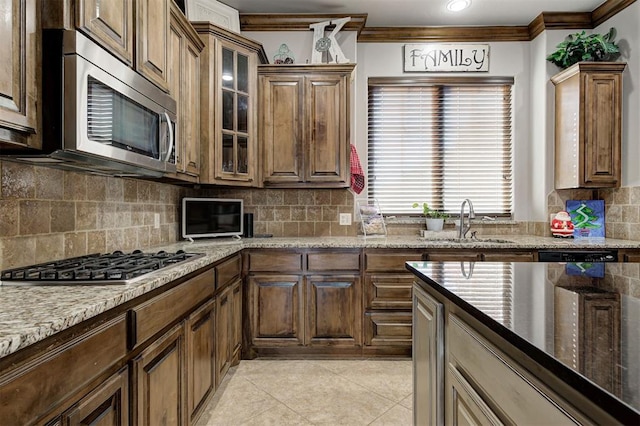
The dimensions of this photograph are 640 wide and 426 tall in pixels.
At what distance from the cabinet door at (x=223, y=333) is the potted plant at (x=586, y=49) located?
3.48 meters

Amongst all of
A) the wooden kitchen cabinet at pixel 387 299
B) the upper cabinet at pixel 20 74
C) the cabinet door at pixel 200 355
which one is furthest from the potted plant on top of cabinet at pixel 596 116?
the upper cabinet at pixel 20 74

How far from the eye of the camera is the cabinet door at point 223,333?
223 cm

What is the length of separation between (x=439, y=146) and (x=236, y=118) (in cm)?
203

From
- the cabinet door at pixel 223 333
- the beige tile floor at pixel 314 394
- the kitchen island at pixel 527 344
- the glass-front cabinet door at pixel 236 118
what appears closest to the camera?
the kitchen island at pixel 527 344

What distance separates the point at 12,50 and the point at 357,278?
2.39 metres

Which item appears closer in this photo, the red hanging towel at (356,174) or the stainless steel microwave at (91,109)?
the stainless steel microwave at (91,109)

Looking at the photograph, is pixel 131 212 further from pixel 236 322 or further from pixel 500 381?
pixel 500 381

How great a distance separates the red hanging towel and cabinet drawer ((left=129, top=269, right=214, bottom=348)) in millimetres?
1728

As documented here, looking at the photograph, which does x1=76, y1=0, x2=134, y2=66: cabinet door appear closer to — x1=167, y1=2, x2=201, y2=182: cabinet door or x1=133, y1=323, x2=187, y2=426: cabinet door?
x1=167, y1=2, x2=201, y2=182: cabinet door

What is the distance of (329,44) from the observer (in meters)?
3.31

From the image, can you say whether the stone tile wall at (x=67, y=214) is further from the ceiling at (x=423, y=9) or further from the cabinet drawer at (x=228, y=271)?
the ceiling at (x=423, y=9)

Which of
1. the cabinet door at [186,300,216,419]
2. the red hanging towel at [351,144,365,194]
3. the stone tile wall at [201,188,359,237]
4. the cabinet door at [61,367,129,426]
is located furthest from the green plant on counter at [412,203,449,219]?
the cabinet door at [61,367,129,426]

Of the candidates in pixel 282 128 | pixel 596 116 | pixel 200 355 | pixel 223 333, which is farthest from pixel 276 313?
pixel 596 116

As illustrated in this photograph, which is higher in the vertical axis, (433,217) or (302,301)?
(433,217)
